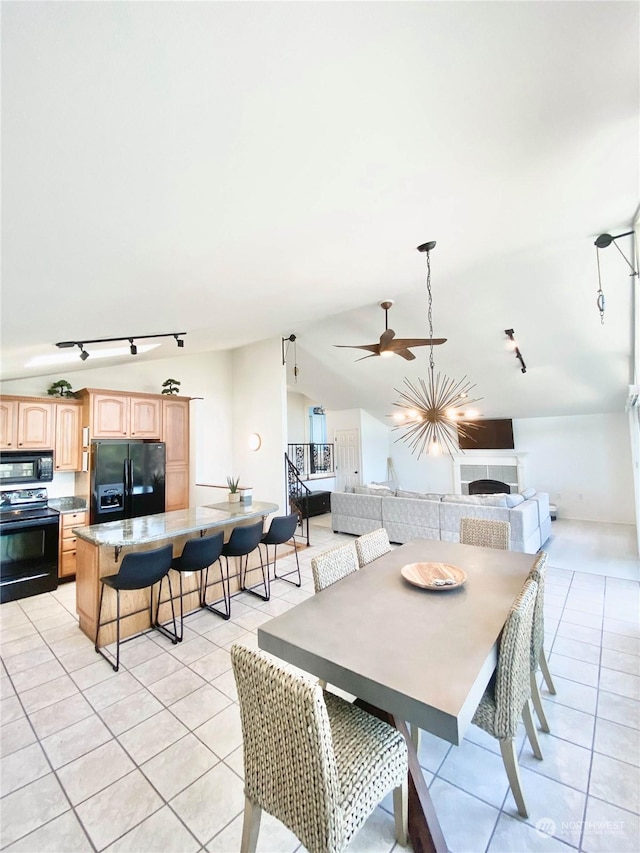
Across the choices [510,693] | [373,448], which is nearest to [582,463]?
[373,448]

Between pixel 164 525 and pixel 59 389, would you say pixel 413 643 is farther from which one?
pixel 59 389

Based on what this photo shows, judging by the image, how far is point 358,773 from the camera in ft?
4.12

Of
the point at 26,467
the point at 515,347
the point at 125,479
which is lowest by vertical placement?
the point at 125,479

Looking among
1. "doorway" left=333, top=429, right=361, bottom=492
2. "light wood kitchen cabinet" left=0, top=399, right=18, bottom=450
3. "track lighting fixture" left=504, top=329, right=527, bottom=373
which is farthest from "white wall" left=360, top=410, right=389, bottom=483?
"light wood kitchen cabinet" left=0, top=399, right=18, bottom=450

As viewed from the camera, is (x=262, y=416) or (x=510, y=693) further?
(x=262, y=416)

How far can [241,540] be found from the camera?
347 centimetres

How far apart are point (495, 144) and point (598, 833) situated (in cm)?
297

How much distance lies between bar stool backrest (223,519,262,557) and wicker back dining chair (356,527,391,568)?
3.93 ft

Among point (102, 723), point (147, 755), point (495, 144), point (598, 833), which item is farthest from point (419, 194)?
point (102, 723)

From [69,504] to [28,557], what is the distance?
81 centimetres

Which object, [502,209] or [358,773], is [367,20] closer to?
[502,209]

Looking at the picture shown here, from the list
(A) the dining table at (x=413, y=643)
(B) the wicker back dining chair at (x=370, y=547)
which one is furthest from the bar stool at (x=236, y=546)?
(A) the dining table at (x=413, y=643)

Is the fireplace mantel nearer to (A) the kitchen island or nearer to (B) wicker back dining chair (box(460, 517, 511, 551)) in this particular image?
(B) wicker back dining chair (box(460, 517, 511, 551))

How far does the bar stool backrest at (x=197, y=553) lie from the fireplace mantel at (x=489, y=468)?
6676mm
